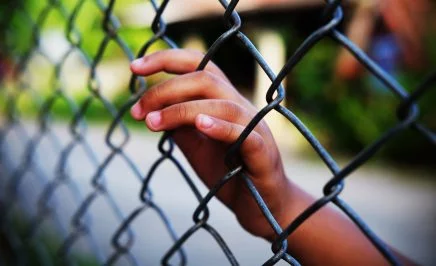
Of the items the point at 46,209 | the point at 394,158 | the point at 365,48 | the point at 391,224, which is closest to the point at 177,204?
the point at 391,224

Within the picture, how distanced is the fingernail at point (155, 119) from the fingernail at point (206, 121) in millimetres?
91

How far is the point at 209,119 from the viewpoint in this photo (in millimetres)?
711

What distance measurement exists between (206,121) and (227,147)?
0.59ft

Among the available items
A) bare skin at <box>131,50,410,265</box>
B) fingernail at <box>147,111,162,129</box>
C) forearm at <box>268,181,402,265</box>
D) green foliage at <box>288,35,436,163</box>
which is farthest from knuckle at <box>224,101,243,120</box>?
green foliage at <box>288,35,436,163</box>

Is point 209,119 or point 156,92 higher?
point 156,92

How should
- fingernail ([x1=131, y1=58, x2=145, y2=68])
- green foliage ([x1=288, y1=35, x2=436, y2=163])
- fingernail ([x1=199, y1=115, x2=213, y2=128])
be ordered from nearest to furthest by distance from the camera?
fingernail ([x1=199, y1=115, x2=213, y2=128]) < fingernail ([x1=131, y1=58, x2=145, y2=68]) < green foliage ([x1=288, y1=35, x2=436, y2=163])

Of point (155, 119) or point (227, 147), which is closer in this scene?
point (155, 119)

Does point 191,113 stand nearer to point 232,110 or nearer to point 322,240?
point 232,110

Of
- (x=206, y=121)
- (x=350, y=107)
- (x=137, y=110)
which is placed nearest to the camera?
(x=206, y=121)

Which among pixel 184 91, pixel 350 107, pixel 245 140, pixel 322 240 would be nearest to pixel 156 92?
pixel 184 91

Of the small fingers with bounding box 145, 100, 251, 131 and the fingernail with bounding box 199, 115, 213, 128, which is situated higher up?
the small fingers with bounding box 145, 100, 251, 131

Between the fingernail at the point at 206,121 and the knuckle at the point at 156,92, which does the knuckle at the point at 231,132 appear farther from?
the knuckle at the point at 156,92

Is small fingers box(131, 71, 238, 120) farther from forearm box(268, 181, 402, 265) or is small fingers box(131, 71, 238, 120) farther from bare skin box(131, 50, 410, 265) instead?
forearm box(268, 181, 402, 265)

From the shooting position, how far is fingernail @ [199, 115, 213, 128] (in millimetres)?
707
